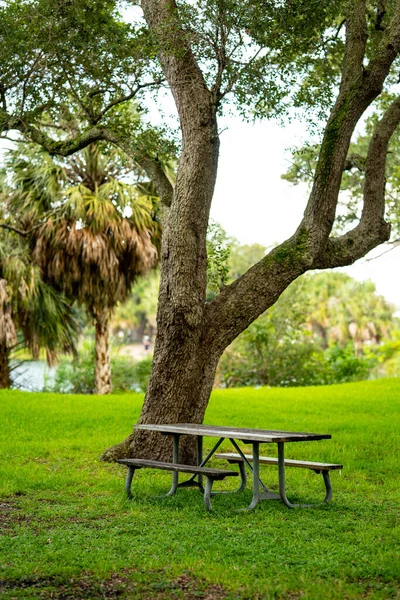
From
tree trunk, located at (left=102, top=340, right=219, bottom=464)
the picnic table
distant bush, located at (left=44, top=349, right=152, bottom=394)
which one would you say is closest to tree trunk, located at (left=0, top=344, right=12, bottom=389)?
distant bush, located at (left=44, top=349, right=152, bottom=394)

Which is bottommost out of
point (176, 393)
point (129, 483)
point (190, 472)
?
point (129, 483)

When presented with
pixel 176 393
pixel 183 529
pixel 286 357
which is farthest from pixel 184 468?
pixel 286 357

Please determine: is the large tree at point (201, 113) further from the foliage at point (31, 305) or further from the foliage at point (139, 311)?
the foliage at point (139, 311)

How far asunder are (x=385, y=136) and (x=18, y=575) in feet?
25.1

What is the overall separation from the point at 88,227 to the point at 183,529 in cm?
1392

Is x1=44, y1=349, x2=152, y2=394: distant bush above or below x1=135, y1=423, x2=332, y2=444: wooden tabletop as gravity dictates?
above

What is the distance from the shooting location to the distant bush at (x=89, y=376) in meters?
24.1

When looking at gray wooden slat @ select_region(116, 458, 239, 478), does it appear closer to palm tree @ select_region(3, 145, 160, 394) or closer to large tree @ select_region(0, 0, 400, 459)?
large tree @ select_region(0, 0, 400, 459)

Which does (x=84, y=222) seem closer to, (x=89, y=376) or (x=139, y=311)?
(x=89, y=376)

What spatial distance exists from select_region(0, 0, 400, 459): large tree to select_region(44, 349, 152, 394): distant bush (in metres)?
13.3

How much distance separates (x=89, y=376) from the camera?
2402 cm

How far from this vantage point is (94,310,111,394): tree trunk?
2075cm

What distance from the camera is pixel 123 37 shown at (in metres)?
11.3

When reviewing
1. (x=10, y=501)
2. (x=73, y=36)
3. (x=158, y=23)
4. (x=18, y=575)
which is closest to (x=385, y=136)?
(x=158, y=23)
